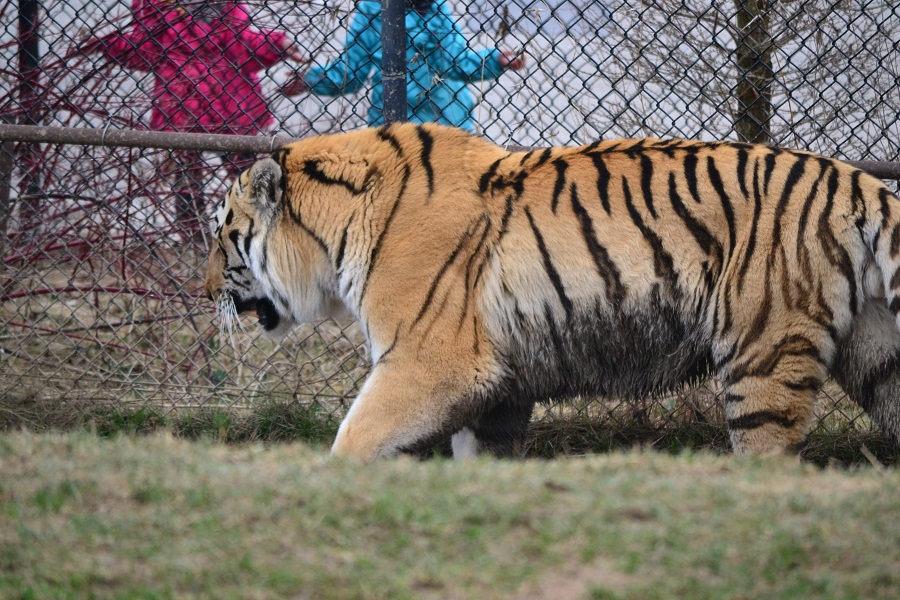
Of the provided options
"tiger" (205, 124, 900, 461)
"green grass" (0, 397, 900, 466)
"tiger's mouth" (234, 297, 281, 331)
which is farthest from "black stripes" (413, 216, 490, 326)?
"green grass" (0, 397, 900, 466)

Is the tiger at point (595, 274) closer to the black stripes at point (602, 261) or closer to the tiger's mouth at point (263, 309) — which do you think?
the black stripes at point (602, 261)

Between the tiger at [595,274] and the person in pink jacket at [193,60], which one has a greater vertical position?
the person in pink jacket at [193,60]

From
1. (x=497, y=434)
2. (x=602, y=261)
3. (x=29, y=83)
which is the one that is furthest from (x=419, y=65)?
(x=29, y=83)

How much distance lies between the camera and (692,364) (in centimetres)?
403

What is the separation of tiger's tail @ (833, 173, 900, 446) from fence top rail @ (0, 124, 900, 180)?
1.17 meters

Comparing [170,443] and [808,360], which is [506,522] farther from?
[808,360]

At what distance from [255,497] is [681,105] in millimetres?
4504

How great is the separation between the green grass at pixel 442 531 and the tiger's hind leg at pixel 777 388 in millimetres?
766

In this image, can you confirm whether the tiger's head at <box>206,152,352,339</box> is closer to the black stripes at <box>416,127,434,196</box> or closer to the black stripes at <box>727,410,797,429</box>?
the black stripes at <box>416,127,434,196</box>

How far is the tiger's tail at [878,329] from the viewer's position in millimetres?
3670

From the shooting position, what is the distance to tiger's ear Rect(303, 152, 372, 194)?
4254 mm

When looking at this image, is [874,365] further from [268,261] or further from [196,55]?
[196,55]

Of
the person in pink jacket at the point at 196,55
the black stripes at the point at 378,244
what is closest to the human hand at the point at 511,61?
the person in pink jacket at the point at 196,55

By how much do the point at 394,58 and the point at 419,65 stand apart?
67 centimetres
